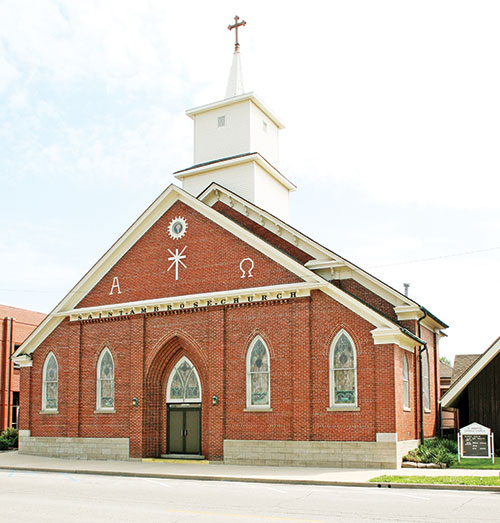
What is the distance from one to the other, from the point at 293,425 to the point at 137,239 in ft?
33.8

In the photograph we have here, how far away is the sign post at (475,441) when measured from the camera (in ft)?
70.7

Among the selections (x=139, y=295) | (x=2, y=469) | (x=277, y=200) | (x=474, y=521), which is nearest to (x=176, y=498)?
(x=474, y=521)

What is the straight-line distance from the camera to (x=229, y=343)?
25.0 m

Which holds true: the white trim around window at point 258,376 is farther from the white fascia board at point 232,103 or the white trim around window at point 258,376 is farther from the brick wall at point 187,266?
the white fascia board at point 232,103

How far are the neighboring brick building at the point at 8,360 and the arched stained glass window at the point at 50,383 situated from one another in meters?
10.5

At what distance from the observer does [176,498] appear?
14789 mm

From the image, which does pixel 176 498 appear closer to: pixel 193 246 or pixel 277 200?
pixel 193 246

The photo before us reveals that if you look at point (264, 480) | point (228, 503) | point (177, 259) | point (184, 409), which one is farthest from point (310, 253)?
point (228, 503)

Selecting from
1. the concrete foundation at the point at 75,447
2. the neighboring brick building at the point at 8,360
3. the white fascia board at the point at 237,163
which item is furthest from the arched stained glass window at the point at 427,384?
the neighboring brick building at the point at 8,360

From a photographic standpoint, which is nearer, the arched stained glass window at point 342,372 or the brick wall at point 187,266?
the arched stained glass window at point 342,372

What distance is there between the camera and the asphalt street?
38.8ft

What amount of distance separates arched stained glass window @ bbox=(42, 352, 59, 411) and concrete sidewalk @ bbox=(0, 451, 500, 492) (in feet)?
11.6

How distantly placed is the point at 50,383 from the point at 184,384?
700 centimetres

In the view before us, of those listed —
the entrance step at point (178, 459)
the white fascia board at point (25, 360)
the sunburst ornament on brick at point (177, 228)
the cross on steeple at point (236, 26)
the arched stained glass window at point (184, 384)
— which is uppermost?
the cross on steeple at point (236, 26)
